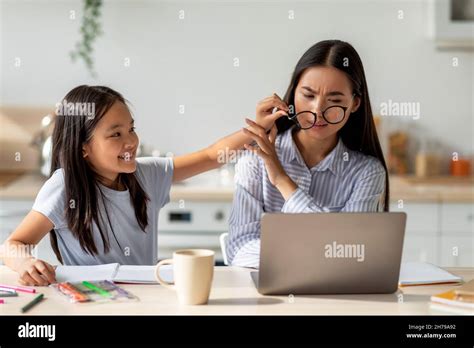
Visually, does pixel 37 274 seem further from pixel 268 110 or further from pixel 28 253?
pixel 268 110

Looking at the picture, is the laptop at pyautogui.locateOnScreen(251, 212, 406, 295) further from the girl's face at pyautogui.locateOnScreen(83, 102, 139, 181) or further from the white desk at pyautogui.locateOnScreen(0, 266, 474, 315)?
the girl's face at pyautogui.locateOnScreen(83, 102, 139, 181)

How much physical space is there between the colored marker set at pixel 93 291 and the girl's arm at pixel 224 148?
2.03 feet

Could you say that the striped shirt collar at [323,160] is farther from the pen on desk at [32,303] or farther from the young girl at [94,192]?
the pen on desk at [32,303]

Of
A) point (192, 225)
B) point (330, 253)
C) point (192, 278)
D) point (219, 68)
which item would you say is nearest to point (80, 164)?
point (192, 278)

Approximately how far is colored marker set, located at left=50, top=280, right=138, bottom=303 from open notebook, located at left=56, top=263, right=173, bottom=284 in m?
0.05

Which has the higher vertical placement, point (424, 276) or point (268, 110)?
point (268, 110)

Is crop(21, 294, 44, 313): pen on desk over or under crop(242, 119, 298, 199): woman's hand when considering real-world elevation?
under

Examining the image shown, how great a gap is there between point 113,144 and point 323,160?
59 centimetres

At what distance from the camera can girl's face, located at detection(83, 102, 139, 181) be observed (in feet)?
6.00

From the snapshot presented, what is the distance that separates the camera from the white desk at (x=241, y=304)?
1350mm

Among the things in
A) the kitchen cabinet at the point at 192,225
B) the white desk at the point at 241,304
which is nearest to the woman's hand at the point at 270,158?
the white desk at the point at 241,304

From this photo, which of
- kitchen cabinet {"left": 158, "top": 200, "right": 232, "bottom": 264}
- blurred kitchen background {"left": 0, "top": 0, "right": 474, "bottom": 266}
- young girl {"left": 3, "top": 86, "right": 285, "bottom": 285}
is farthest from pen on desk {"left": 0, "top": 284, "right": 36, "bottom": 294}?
blurred kitchen background {"left": 0, "top": 0, "right": 474, "bottom": 266}

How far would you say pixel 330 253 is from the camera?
1.42 m
